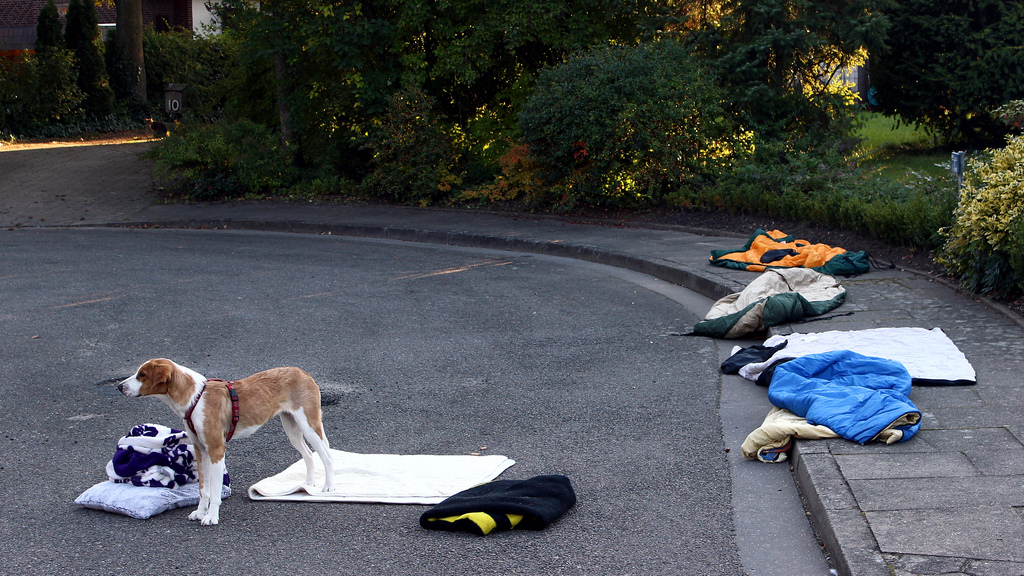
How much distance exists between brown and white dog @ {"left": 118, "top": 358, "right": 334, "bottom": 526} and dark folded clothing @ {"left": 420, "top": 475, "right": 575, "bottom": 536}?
77 cm

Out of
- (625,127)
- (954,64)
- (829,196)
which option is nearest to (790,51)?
(625,127)

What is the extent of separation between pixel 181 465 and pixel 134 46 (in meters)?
31.4

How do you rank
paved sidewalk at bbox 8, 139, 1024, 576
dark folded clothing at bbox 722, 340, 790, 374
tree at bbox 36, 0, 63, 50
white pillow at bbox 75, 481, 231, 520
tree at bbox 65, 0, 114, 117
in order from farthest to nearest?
tree at bbox 65, 0, 114, 117 < tree at bbox 36, 0, 63, 50 < dark folded clothing at bbox 722, 340, 790, 374 < white pillow at bbox 75, 481, 231, 520 < paved sidewalk at bbox 8, 139, 1024, 576

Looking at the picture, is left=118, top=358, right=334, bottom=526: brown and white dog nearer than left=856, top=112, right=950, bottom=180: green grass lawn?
Yes

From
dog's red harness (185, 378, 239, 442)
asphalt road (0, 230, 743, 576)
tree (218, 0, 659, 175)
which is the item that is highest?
tree (218, 0, 659, 175)

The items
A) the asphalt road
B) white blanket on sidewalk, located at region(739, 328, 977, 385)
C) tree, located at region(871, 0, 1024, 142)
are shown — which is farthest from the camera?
tree, located at region(871, 0, 1024, 142)

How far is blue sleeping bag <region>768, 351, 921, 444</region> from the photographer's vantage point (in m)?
5.07

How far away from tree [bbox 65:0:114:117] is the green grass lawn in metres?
25.0

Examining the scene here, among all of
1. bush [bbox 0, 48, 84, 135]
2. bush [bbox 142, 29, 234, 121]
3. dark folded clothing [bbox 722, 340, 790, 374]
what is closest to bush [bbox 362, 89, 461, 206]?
dark folded clothing [bbox 722, 340, 790, 374]

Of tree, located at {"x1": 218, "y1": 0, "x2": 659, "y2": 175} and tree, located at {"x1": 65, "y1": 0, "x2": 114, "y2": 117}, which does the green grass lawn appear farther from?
tree, located at {"x1": 65, "y1": 0, "x2": 114, "y2": 117}

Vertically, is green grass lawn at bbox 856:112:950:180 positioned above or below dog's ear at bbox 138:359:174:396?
above

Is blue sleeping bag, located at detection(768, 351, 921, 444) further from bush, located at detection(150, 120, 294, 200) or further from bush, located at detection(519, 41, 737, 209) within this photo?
bush, located at detection(150, 120, 294, 200)

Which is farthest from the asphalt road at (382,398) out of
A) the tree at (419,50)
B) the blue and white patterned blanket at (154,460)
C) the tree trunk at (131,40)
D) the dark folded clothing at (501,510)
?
the tree trunk at (131,40)

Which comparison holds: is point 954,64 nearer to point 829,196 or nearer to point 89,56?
point 829,196
